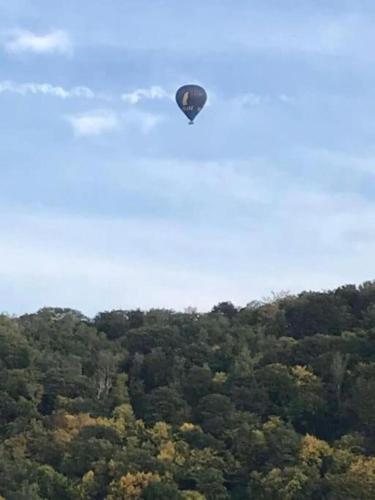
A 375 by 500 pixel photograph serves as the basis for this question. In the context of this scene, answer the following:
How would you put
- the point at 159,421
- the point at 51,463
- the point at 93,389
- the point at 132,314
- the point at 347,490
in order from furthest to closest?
the point at 132,314 < the point at 93,389 < the point at 159,421 < the point at 51,463 < the point at 347,490

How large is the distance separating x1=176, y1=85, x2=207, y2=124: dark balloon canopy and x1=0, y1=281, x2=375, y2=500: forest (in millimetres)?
10907

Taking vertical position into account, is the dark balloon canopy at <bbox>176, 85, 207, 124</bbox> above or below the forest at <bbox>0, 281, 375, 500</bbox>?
above

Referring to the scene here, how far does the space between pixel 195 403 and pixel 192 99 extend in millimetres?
12493

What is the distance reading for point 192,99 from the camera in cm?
4819

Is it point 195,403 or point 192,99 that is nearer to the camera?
point 192,99

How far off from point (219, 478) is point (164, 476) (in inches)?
74.9

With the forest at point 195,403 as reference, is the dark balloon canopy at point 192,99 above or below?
above

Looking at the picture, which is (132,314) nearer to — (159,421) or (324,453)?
(159,421)

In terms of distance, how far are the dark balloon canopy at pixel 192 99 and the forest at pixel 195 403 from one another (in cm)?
1091

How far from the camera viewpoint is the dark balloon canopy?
48153 millimetres

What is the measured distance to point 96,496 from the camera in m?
42.6

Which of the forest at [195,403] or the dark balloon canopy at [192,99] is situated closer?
the forest at [195,403]

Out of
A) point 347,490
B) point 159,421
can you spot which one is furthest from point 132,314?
point 347,490

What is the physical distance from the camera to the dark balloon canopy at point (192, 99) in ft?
158
